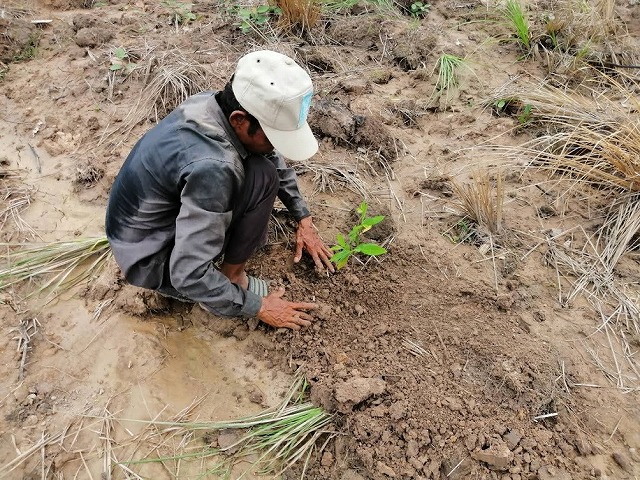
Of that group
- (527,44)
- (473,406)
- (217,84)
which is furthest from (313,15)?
(473,406)

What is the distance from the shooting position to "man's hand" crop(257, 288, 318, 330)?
75.9 inches

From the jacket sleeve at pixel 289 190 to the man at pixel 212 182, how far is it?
0.27 m

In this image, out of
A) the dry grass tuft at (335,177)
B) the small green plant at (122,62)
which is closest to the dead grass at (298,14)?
the small green plant at (122,62)

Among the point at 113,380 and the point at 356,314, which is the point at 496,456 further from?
the point at 113,380

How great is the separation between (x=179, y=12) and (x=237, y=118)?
8.53ft

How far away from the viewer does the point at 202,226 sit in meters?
1.56

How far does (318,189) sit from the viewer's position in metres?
2.57

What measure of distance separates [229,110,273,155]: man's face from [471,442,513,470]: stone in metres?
1.25

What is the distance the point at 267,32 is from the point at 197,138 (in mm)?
2184

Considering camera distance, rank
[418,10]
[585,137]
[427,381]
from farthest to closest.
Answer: [418,10]
[585,137]
[427,381]

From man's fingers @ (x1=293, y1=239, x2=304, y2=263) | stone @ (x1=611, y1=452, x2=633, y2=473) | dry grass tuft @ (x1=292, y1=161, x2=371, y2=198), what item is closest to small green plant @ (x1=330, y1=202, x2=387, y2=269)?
man's fingers @ (x1=293, y1=239, x2=304, y2=263)

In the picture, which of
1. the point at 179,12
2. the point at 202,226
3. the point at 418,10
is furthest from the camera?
the point at 418,10

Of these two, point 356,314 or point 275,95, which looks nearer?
point 275,95

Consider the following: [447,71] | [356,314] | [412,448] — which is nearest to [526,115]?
[447,71]
